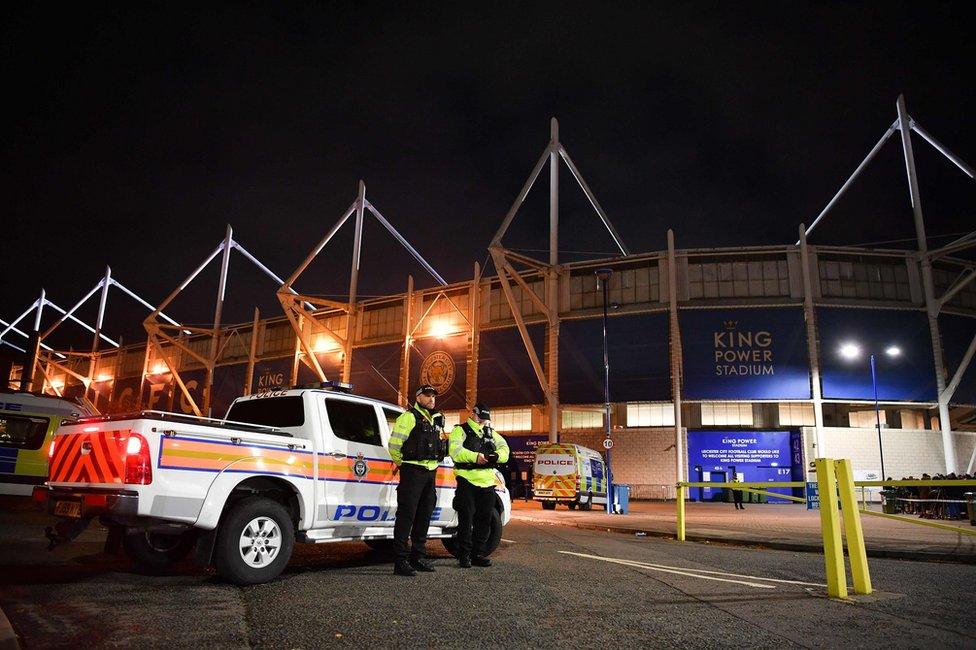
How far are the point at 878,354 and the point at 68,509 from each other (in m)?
32.2

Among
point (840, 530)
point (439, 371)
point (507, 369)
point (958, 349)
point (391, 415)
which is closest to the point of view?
point (840, 530)

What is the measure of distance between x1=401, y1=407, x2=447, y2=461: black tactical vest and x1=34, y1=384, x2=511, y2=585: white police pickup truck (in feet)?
2.09

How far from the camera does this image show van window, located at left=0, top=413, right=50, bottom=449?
1347 centimetres

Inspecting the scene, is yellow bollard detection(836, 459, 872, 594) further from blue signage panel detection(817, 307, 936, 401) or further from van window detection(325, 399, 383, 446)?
blue signage panel detection(817, 307, 936, 401)

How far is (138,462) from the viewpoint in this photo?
507cm

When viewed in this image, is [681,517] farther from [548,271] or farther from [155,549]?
[548,271]

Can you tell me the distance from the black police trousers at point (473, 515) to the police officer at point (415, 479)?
1.45ft

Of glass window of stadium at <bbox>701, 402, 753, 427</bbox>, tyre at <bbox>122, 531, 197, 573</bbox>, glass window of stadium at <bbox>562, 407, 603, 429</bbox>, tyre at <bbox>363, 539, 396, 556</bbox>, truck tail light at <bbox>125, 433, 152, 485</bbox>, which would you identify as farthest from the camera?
glass window of stadium at <bbox>562, 407, 603, 429</bbox>

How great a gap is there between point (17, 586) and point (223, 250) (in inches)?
1888

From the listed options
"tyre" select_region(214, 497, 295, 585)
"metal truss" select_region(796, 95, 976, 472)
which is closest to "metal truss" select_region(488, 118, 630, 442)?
"metal truss" select_region(796, 95, 976, 472)

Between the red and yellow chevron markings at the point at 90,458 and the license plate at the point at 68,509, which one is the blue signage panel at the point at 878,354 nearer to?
the red and yellow chevron markings at the point at 90,458

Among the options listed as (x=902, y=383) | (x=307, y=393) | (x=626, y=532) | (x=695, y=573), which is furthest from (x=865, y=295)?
(x=307, y=393)

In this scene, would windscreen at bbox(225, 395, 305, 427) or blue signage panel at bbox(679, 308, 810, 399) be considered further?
blue signage panel at bbox(679, 308, 810, 399)

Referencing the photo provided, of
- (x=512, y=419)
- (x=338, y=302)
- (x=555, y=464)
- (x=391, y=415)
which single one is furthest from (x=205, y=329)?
(x=391, y=415)
